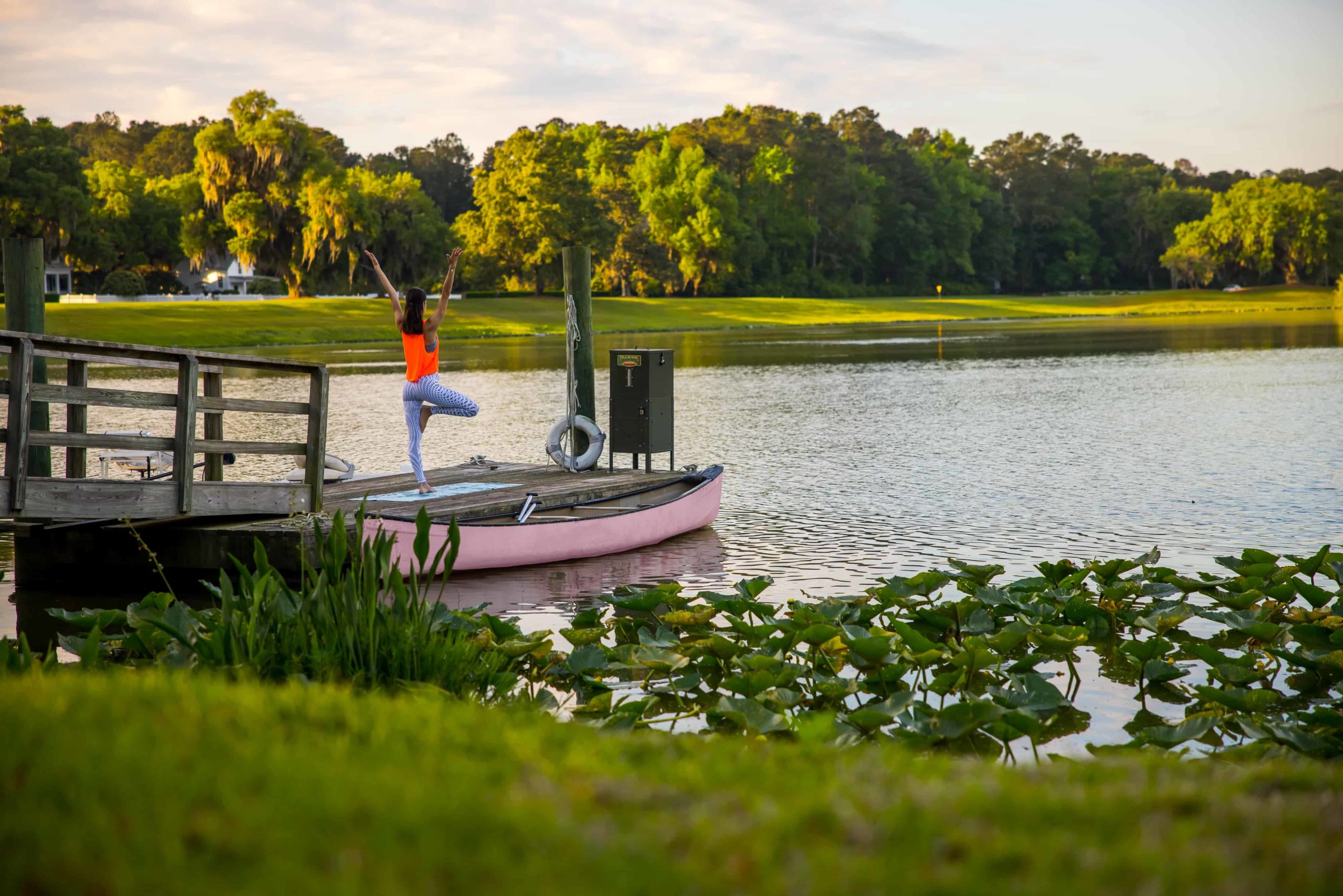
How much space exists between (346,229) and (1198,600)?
67.7 m

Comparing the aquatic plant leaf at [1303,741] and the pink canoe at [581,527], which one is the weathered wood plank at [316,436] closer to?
the pink canoe at [581,527]

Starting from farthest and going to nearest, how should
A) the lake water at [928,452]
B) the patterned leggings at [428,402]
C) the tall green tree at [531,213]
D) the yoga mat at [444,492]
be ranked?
the tall green tree at [531,213] → the yoga mat at [444,492] → the patterned leggings at [428,402] → the lake water at [928,452]

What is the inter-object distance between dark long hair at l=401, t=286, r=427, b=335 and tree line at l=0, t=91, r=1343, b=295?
157 ft

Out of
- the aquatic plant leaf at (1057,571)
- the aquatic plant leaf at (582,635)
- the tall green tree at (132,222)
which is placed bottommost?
the aquatic plant leaf at (582,635)

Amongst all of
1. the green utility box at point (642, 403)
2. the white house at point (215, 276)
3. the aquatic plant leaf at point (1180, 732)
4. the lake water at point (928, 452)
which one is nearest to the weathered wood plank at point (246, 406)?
the lake water at point (928, 452)

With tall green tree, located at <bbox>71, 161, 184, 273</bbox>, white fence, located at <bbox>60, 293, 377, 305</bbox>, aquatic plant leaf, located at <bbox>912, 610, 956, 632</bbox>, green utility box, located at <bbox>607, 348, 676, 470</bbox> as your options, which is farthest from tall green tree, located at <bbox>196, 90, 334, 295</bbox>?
aquatic plant leaf, located at <bbox>912, 610, 956, 632</bbox>

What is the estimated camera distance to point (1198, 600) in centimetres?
936

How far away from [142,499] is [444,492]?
330 cm

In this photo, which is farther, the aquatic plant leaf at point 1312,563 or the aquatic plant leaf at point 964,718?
the aquatic plant leaf at point 1312,563

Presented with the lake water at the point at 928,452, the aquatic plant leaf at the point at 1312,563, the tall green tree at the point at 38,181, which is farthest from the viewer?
the tall green tree at the point at 38,181

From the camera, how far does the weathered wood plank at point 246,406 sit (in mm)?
9344

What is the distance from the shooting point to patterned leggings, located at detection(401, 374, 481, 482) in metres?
11.3

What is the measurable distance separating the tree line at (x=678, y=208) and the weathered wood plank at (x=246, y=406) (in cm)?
4884

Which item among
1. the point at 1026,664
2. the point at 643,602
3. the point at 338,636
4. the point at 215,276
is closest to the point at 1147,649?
the point at 1026,664
